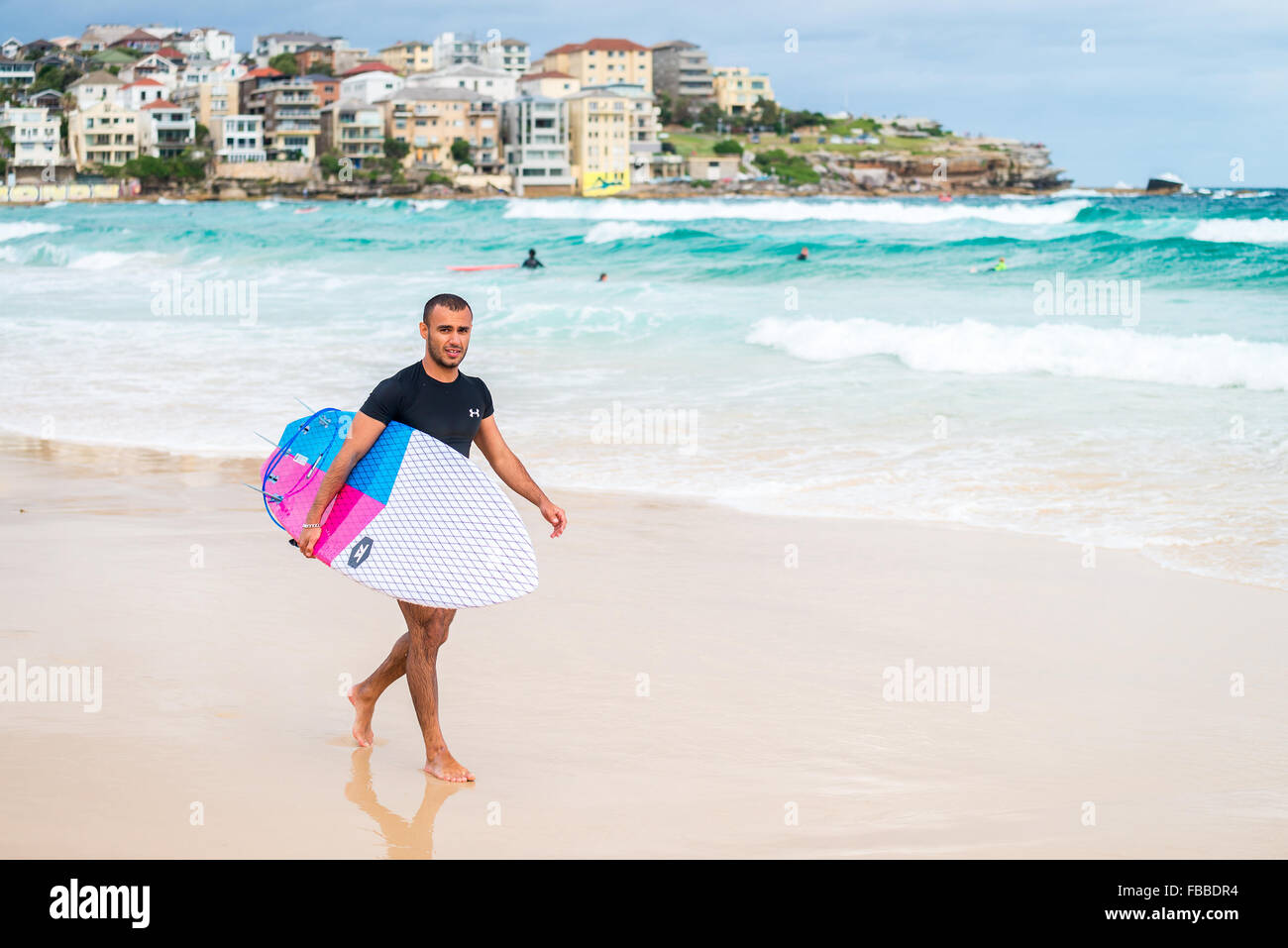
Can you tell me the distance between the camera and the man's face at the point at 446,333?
11.7ft

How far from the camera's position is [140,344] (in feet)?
49.4

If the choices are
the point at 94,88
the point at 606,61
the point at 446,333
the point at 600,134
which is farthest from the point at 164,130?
the point at 446,333

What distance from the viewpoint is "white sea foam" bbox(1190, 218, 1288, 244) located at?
101 feet

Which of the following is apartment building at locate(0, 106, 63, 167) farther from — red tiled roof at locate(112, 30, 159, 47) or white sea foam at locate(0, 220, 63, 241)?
white sea foam at locate(0, 220, 63, 241)

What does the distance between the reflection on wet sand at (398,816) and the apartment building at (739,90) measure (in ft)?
513

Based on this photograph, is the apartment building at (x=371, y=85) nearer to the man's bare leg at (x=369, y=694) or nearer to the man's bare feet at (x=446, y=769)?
the man's bare leg at (x=369, y=694)

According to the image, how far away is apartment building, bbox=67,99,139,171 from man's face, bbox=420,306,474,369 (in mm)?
116712

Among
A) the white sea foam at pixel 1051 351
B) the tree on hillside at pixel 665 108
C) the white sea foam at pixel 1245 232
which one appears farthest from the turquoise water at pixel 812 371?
the tree on hillside at pixel 665 108

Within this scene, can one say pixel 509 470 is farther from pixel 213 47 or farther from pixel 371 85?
pixel 213 47

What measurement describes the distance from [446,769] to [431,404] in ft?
3.43

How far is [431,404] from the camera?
3.68 m

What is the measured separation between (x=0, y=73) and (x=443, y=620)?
515ft
